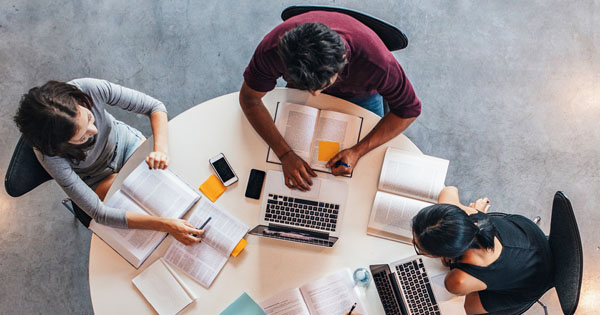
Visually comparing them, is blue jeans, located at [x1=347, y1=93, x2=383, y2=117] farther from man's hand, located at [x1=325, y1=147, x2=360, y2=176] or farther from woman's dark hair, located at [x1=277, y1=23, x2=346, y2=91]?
woman's dark hair, located at [x1=277, y1=23, x2=346, y2=91]

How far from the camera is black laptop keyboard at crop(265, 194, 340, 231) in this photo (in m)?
1.66

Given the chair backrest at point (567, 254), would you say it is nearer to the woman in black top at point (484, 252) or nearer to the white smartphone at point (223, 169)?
the woman in black top at point (484, 252)

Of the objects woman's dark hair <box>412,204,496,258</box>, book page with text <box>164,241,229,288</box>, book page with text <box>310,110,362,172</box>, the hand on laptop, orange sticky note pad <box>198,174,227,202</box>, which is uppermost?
book page with text <box>310,110,362,172</box>

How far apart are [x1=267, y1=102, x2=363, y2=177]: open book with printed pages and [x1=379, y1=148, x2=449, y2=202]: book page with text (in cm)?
18

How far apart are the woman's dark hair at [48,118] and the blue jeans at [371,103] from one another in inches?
43.8

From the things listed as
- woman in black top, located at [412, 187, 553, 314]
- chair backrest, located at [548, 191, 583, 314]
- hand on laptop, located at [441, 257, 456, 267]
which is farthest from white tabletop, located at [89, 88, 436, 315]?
chair backrest, located at [548, 191, 583, 314]

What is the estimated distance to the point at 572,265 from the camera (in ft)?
4.76

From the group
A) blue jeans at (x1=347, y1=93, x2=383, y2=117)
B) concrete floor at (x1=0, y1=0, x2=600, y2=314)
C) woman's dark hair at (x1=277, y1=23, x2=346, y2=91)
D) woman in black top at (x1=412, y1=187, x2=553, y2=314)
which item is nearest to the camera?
woman's dark hair at (x1=277, y1=23, x2=346, y2=91)

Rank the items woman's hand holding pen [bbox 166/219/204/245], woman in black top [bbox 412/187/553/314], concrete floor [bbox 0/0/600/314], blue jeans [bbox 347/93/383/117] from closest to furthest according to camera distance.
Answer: woman in black top [bbox 412/187/553/314] < woman's hand holding pen [bbox 166/219/204/245] < blue jeans [bbox 347/93/383/117] < concrete floor [bbox 0/0/600/314]

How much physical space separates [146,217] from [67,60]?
152 centimetres

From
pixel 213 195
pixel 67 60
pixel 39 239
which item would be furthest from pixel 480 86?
pixel 39 239

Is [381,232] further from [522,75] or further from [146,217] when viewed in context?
[522,75]

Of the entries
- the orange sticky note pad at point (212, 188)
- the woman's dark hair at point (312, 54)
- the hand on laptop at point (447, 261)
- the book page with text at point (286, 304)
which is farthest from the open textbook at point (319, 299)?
the woman's dark hair at point (312, 54)

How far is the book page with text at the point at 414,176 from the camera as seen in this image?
5.46ft
